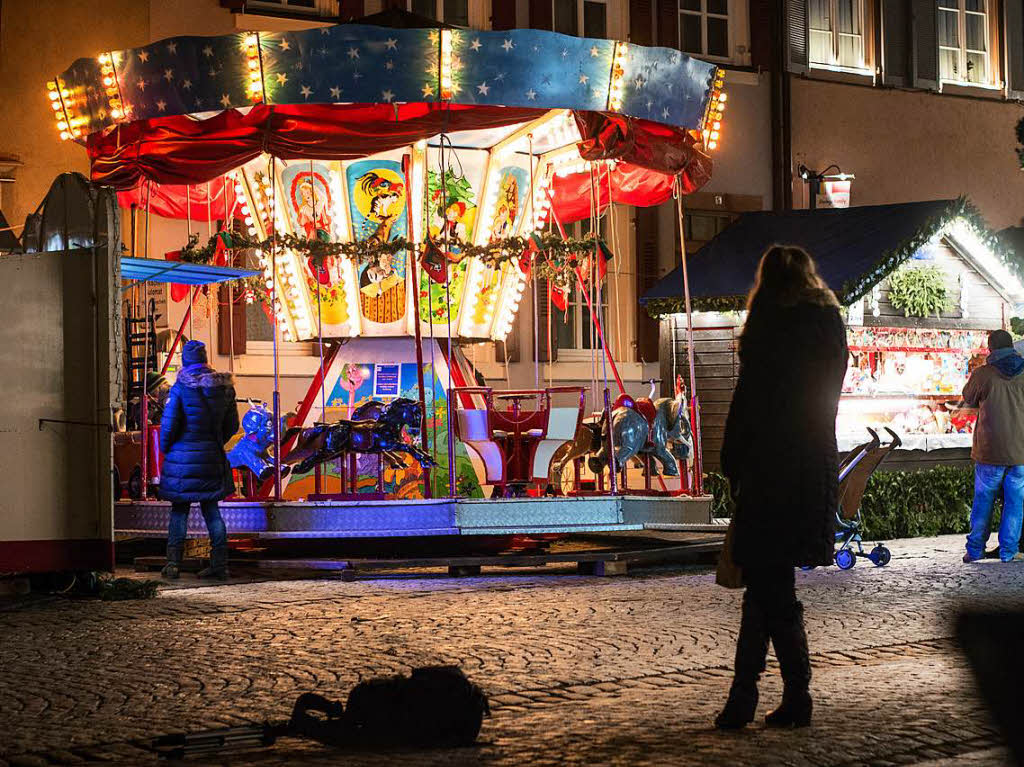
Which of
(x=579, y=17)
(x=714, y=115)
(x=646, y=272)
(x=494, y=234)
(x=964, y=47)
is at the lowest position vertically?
(x=494, y=234)

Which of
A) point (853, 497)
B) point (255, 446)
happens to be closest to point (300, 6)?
point (255, 446)

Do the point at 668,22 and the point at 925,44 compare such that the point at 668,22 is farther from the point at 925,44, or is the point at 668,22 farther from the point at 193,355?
the point at 193,355

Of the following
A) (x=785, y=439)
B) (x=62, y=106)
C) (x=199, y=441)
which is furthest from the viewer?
(x=62, y=106)

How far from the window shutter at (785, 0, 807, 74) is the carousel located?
9.37 meters

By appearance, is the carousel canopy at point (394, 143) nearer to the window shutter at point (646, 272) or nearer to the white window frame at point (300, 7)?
the white window frame at point (300, 7)

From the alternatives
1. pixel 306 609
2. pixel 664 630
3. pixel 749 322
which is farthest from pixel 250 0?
pixel 749 322

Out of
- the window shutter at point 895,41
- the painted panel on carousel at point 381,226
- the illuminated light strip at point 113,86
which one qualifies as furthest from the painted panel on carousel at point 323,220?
the window shutter at point 895,41

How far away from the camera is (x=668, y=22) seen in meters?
23.9

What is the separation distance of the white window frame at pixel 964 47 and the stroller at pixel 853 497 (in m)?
15.5

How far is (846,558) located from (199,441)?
534 centimetres

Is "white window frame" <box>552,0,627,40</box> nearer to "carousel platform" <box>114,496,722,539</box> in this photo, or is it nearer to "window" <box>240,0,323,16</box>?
"window" <box>240,0,323,16</box>

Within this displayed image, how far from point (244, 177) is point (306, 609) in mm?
6255

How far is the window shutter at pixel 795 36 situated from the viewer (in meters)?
24.9

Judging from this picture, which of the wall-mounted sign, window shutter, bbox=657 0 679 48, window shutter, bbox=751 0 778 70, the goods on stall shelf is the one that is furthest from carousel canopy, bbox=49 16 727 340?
window shutter, bbox=751 0 778 70
